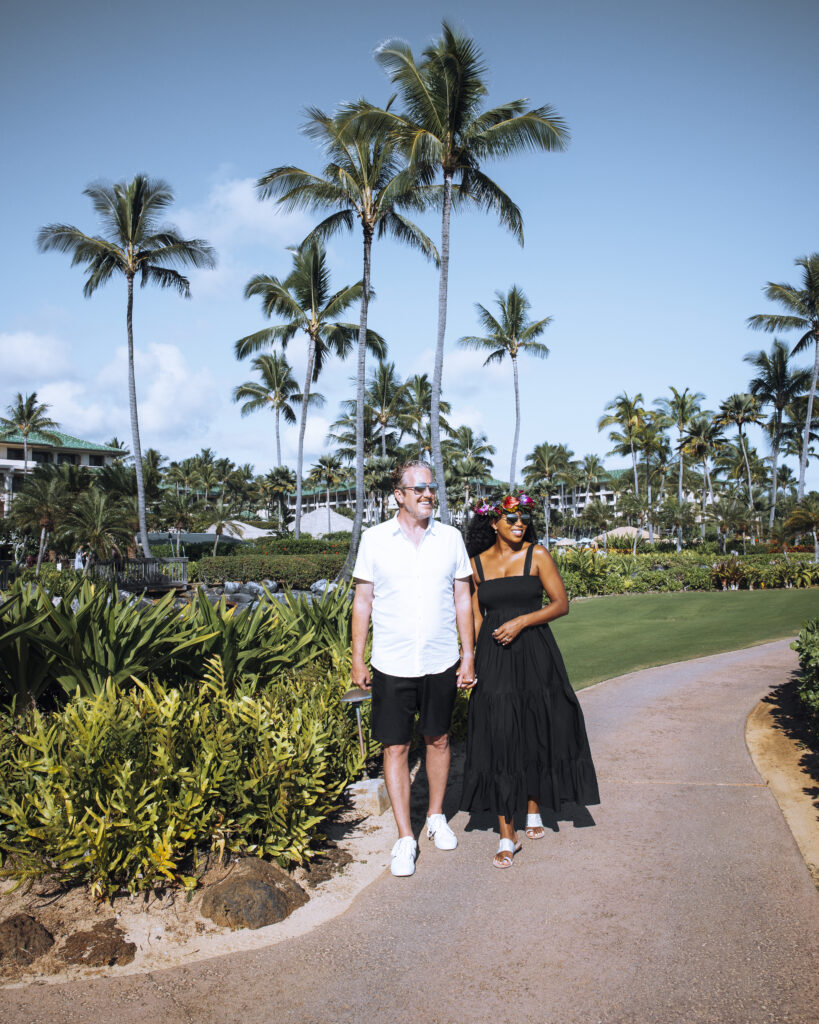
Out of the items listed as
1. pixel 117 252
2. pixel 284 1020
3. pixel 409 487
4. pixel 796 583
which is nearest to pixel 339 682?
pixel 409 487

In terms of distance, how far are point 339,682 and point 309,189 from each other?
70.4ft

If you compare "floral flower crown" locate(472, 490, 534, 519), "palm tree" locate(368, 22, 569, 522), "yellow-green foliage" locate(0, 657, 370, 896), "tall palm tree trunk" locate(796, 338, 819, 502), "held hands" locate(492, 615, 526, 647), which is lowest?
"yellow-green foliage" locate(0, 657, 370, 896)

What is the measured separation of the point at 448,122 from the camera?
19.8m

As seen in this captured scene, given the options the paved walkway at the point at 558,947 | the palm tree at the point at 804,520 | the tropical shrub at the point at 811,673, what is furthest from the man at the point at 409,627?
the palm tree at the point at 804,520

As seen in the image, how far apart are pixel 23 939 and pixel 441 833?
6.33ft

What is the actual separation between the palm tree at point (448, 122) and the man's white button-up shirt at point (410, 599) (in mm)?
16417

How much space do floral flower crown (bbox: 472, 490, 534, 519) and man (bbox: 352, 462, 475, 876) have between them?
1.20 feet

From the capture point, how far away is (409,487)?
369cm

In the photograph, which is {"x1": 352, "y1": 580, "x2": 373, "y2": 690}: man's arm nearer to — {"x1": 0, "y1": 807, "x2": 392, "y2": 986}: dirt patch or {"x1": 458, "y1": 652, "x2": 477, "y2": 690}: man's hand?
{"x1": 458, "y1": 652, "x2": 477, "y2": 690}: man's hand

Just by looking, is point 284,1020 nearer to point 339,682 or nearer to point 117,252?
point 339,682

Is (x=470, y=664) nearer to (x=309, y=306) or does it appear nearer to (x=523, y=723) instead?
(x=523, y=723)

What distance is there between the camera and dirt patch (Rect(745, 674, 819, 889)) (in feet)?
12.7

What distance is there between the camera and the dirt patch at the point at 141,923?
268cm

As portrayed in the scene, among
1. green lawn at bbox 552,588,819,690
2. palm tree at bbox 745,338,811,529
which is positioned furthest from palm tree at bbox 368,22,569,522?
palm tree at bbox 745,338,811,529
